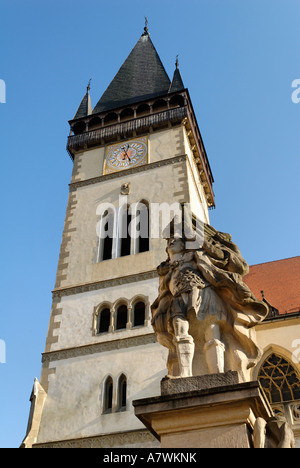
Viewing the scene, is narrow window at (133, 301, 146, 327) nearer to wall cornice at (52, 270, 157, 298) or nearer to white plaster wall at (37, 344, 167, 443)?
wall cornice at (52, 270, 157, 298)

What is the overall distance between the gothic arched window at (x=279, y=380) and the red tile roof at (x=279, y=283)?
7.71 ft

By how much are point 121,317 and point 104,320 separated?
1.72 feet

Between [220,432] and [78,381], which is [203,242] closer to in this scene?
[220,432]

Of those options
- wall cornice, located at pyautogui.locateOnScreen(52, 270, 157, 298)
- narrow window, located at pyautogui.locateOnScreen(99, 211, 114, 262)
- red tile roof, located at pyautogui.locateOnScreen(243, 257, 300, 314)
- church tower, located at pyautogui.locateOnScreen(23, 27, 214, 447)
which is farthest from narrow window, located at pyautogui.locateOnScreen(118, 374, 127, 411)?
red tile roof, located at pyautogui.locateOnScreen(243, 257, 300, 314)

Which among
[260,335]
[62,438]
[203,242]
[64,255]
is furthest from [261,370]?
[203,242]

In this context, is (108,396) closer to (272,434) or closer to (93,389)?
(93,389)

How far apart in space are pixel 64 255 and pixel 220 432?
13.9m

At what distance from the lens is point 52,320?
15.0 meters

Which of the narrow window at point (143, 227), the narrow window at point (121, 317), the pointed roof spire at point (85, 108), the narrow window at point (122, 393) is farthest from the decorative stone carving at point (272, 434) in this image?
the pointed roof spire at point (85, 108)

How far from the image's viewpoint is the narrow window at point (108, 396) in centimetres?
1280

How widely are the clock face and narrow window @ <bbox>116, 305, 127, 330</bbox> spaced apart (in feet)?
20.7

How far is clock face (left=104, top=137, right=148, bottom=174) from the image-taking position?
19094mm

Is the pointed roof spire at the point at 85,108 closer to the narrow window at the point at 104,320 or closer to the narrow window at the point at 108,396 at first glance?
the narrow window at the point at 104,320

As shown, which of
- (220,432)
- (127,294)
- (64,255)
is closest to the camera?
(220,432)
